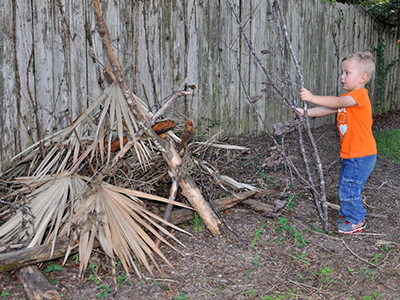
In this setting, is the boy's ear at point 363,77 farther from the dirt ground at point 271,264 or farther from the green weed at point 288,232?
the green weed at point 288,232

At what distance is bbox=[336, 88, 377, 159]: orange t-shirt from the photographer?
11.1 ft

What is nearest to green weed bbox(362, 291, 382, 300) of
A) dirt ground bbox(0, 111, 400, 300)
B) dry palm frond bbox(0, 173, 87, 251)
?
dirt ground bbox(0, 111, 400, 300)

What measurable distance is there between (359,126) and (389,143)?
338cm

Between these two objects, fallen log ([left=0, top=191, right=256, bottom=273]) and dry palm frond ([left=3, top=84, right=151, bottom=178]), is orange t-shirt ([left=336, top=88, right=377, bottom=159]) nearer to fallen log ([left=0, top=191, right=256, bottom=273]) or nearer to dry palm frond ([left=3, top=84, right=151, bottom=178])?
dry palm frond ([left=3, top=84, right=151, bottom=178])

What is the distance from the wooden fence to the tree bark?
1.45 ft

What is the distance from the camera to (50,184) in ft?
10.0

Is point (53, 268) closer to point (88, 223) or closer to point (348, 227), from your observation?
point (88, 223)

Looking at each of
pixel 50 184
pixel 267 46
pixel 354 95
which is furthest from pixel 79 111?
pixel 267 46

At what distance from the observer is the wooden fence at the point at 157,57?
3.56m

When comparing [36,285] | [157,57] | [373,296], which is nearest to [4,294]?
[36,285]

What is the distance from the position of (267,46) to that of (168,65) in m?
1.81

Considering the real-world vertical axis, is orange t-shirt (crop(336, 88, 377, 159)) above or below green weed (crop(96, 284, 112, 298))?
above

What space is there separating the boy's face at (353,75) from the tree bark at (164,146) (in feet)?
4.88

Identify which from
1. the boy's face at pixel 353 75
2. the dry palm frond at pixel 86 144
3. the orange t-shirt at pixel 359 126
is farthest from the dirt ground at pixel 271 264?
the boy's face at pixel 353 75
